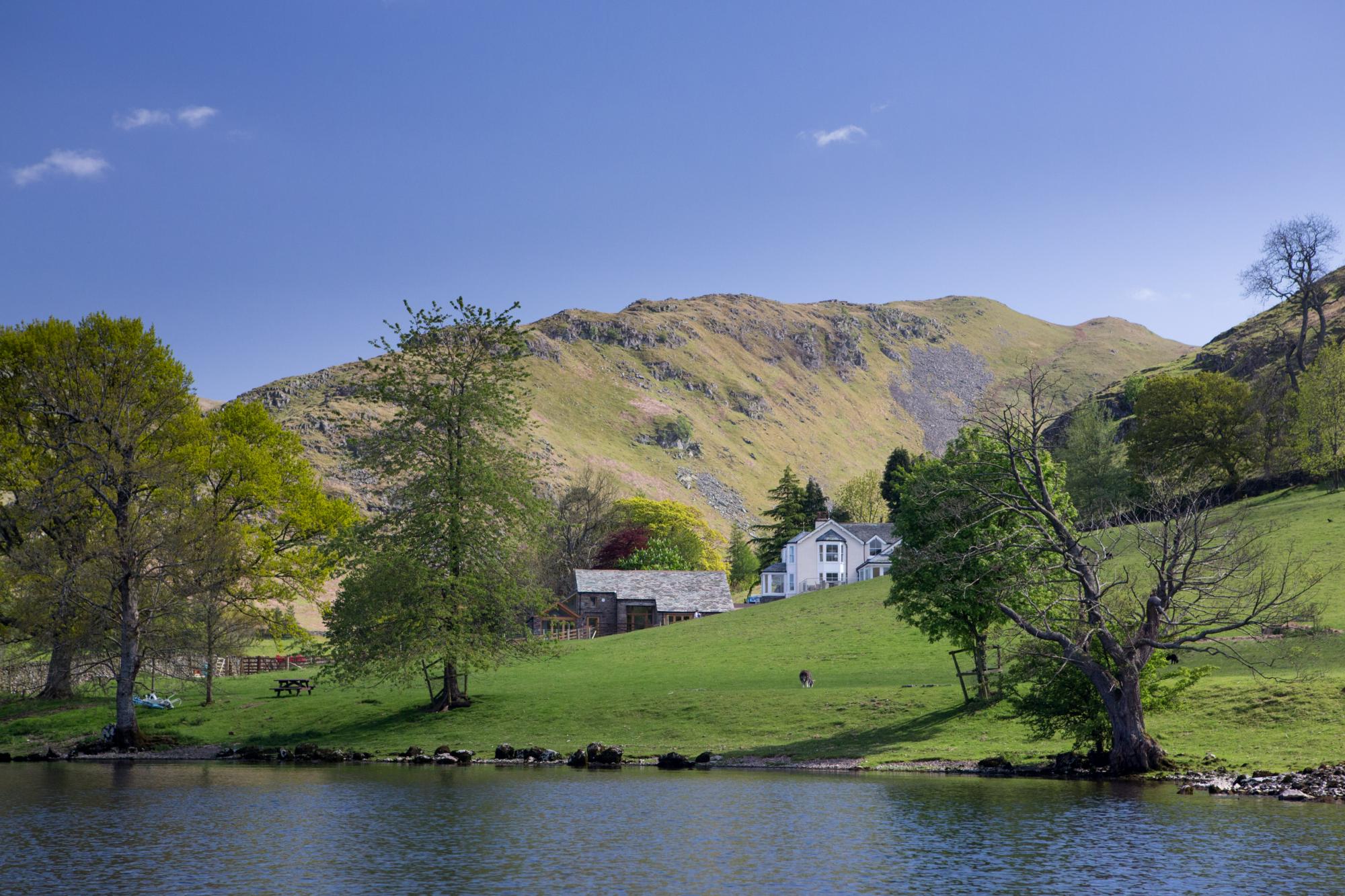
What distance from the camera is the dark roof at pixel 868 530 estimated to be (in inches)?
5684

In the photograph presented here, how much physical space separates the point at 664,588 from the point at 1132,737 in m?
83.4

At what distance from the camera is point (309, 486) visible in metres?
59.7

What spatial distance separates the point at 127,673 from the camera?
155 feet

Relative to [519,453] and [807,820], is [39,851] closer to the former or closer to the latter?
[807,820]

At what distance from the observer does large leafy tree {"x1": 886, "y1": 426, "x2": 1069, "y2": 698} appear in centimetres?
4519

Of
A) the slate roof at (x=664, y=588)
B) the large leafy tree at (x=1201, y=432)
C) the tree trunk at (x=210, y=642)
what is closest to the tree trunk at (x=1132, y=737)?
the tree trunk at (x=210, y=642)

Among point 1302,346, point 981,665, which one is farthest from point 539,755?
point 1302,346

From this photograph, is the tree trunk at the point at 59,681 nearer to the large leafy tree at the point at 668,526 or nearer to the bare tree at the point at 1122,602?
the bare tree at the point at 1122,602

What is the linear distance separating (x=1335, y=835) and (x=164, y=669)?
6170 centimetres

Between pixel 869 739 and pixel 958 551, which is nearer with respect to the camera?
pixel 869 739

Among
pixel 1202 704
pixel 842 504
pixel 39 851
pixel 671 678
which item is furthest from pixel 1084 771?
pixel 842 504

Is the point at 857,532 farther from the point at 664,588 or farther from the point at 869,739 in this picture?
the point at 869,739

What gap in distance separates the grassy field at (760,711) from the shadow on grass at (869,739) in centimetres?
10

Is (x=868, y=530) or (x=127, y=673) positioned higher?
(x=868, y=530)
